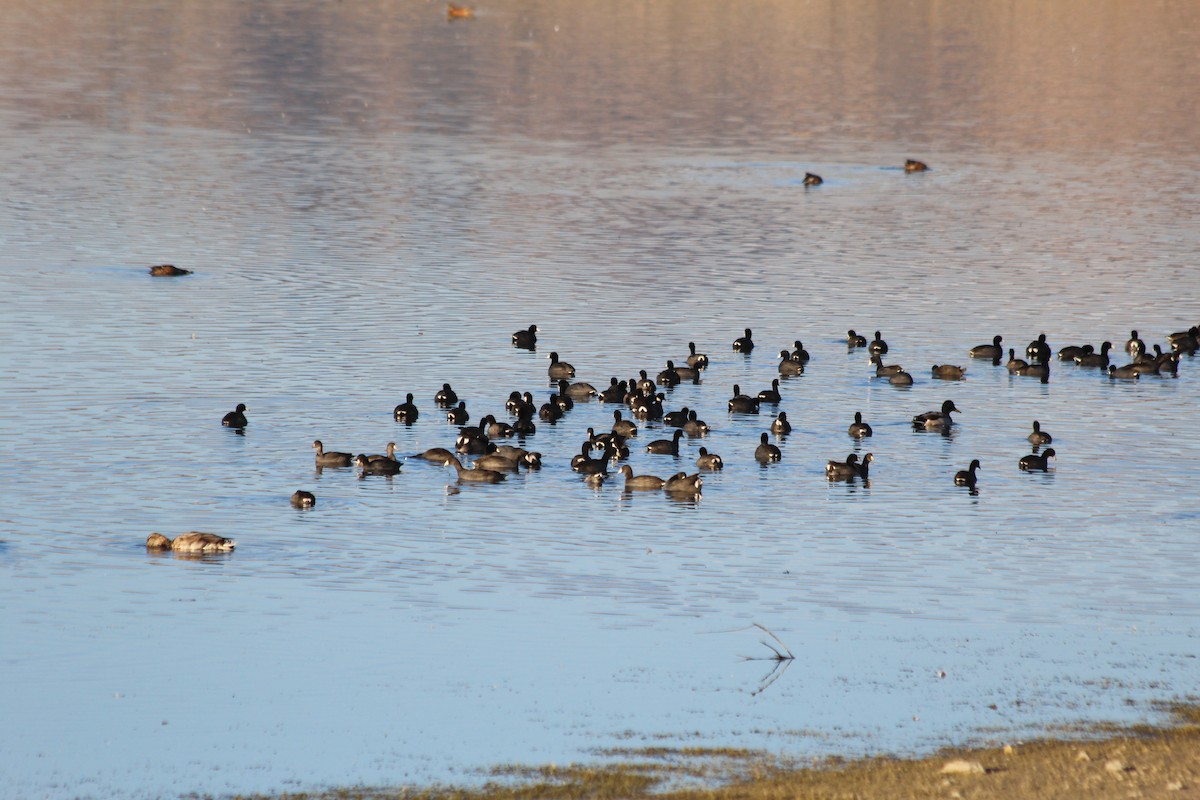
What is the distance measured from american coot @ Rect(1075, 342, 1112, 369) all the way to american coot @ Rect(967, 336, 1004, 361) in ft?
6.09

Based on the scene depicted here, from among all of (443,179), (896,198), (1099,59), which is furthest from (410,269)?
(1099,59)

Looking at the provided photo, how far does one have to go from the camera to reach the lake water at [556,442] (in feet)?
Answer: 72.2

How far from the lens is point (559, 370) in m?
42.3

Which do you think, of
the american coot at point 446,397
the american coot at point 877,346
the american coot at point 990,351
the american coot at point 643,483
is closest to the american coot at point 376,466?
the american coot at point 643,483

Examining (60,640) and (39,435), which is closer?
(60,640)

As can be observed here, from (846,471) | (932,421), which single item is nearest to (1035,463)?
(932,421)

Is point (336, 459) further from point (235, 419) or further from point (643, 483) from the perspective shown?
point (643, 483)

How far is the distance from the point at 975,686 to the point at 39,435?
20.1 meters

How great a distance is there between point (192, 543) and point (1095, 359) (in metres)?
25.0

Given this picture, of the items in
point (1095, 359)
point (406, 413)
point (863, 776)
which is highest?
point (1095, 359)

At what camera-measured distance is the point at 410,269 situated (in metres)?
56.8

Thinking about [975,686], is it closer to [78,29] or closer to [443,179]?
[443,179]

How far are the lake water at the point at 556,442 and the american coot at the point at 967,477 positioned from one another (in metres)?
0.52

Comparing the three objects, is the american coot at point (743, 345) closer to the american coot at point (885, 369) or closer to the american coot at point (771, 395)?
the american coot at point (885, 369)
